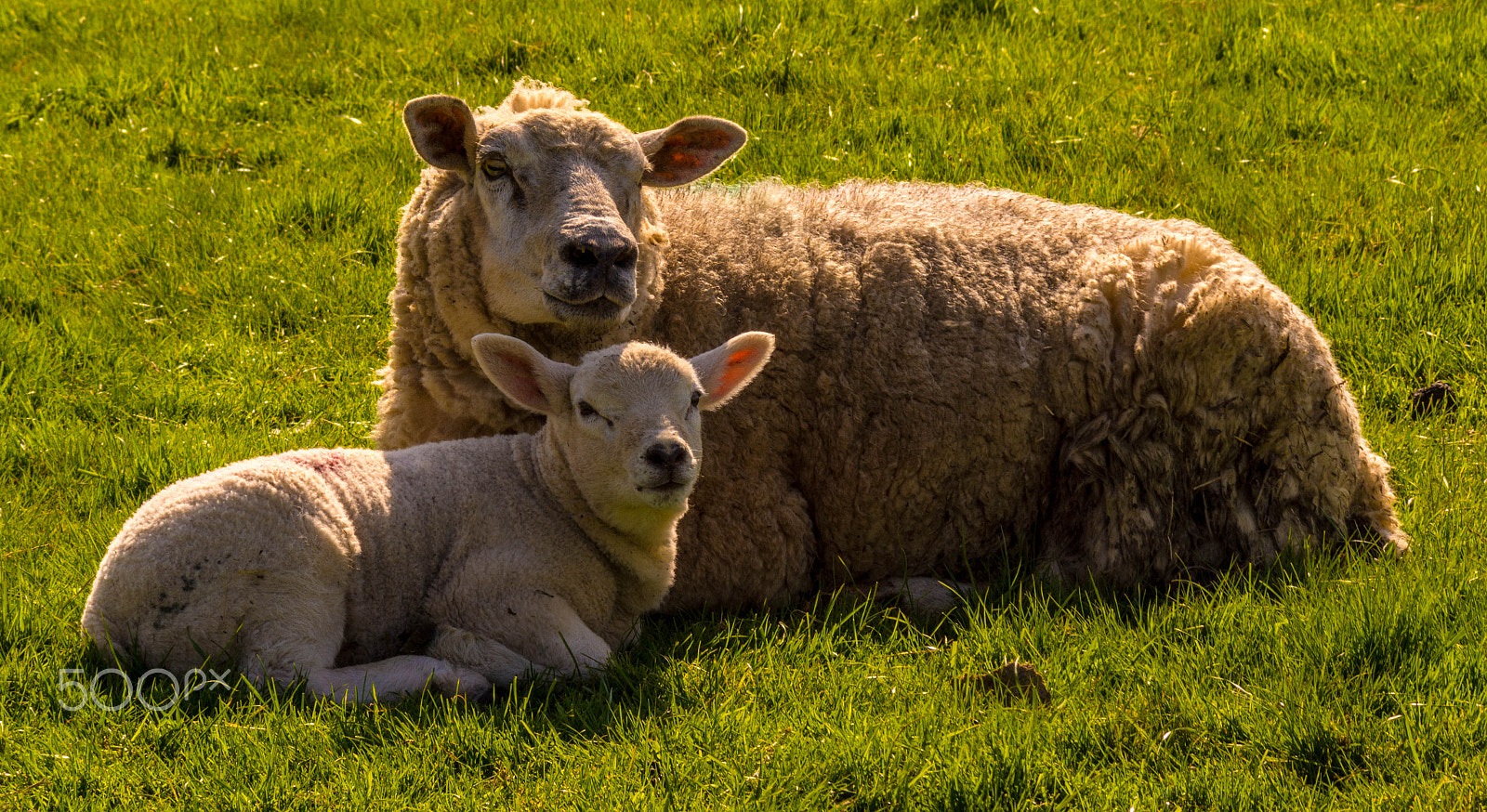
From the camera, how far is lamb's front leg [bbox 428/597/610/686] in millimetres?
4047

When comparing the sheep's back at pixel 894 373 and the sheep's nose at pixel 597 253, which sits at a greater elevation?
the sheep's nose at pixel 597 253

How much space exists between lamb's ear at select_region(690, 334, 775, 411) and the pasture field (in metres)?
0.76

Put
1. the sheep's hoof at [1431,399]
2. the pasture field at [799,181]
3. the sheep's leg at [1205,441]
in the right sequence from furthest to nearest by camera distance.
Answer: the sheep's hoof at [1431,399]
the sheep's leg at [1205,441]
the pasture field at [799,181]

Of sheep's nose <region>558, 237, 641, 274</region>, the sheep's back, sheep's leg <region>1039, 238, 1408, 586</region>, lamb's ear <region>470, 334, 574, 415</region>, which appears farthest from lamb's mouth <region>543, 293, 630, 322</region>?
sheep's leg <region>1039, 238, 1408, 586</region>

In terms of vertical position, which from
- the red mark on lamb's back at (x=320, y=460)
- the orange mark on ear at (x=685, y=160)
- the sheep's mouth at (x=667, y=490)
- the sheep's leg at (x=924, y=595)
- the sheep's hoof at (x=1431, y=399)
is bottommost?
the sheep's leg at (x=924, y=595)

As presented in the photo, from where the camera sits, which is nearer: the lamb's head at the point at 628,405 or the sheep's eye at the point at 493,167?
the lamb's head at the point at 628,405

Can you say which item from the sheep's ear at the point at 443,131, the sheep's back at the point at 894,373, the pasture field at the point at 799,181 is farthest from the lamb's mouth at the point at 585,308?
the pasture field at the point at 799,181

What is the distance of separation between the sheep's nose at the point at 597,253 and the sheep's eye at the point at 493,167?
487 mm

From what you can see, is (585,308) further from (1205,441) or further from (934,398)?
(1205,441)

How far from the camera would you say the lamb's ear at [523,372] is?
4.35 meters

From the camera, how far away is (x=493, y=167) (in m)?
4.85

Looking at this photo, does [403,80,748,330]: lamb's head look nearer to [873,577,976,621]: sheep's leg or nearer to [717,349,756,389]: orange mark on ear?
[717,349,756,389]: orange mark on ear

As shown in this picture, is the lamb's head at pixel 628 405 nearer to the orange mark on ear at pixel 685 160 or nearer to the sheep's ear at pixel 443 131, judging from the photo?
the sheep's ear at pixel 443 131

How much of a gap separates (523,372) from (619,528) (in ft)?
1.85
